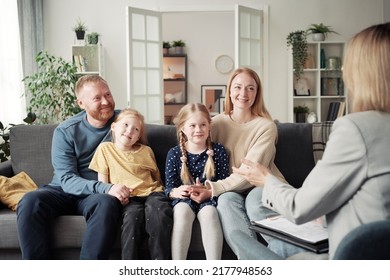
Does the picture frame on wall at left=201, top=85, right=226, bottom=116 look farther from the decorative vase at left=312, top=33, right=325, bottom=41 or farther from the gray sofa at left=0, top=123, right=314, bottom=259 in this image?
the gray sofa at left=0, top=123, right=314, bottom=259

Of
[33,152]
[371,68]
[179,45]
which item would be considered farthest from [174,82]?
[371,68]

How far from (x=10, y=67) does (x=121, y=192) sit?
3.39m

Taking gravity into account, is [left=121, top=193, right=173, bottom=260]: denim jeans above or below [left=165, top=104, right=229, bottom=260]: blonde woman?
below

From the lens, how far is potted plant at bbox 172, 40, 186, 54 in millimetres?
7426

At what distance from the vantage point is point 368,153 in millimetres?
1171

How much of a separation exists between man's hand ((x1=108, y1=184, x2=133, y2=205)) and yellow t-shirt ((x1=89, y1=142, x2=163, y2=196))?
78 millimetres

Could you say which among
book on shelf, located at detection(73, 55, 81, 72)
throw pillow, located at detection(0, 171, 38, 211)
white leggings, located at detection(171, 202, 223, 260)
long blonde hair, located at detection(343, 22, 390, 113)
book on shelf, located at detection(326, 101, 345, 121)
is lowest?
white leggings, located at detection(171, 202, 223, 260)

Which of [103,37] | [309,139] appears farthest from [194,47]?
[309,139]

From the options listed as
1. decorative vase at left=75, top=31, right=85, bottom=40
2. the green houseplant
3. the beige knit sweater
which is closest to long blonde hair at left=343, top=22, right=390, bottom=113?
the beige knit sweater

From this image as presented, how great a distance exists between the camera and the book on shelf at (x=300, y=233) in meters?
1.38

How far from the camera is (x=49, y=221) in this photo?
7.49ft

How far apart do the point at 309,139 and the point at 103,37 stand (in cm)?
421

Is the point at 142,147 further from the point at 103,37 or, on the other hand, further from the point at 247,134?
the point at 103,37

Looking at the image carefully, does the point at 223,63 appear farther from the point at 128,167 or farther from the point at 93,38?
the point at 128,167
